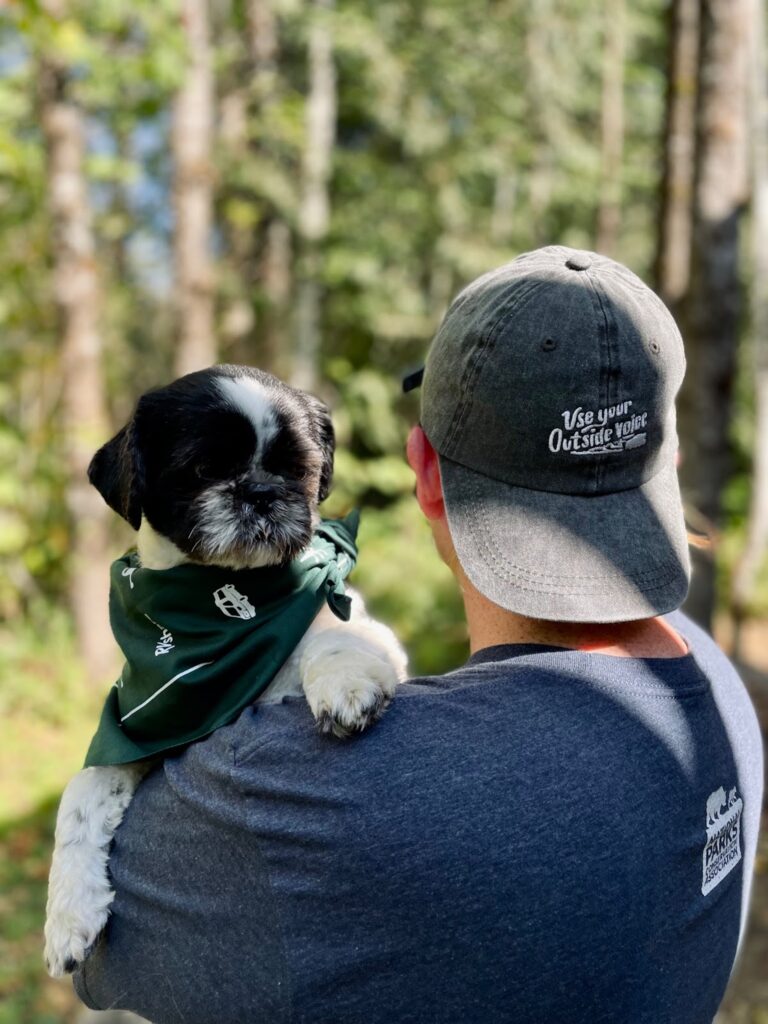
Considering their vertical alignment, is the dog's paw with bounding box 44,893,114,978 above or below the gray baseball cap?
below

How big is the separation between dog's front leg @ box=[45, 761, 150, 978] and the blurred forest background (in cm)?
209

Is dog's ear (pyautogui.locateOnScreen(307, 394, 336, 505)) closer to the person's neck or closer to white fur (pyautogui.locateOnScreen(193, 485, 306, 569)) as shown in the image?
white fur (pyautogui.locateOnScreen(193, 485, 306, 569))

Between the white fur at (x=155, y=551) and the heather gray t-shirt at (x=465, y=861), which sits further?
the white fur at (x=155, y=551)

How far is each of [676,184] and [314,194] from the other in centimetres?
790

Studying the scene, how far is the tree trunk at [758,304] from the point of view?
672cm

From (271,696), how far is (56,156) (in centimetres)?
727

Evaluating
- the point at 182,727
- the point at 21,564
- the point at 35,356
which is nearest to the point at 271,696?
the point at 182,727

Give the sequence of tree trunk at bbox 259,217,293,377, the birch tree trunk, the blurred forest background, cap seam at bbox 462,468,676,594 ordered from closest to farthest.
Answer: cap seam at bbox 462,468,676,594 < the blurred forest background < the birch tree trunk < tree trunk at bbox 259,217,293,377

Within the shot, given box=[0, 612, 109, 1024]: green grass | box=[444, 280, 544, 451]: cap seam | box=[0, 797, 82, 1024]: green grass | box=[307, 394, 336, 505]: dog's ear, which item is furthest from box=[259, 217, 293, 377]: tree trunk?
box=[444, 280, 544, 451]: cap seam

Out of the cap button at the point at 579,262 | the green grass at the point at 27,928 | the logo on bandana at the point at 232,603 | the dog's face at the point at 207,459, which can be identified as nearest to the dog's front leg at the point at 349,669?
the logo on bandana at the point at 232,603

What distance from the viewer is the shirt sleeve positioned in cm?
156

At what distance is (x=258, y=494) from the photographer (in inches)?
99.0

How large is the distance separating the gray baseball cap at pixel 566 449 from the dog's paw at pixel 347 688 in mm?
264

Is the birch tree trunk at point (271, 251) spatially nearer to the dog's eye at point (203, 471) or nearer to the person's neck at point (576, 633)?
the dog's eye at point (203, 471)
